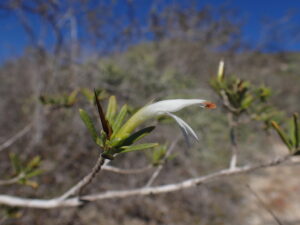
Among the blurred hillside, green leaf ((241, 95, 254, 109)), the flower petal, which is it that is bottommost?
the blurred hillside

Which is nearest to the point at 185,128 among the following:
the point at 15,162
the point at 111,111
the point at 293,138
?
the point at 111,111

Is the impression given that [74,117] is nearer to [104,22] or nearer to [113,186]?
[113,186]

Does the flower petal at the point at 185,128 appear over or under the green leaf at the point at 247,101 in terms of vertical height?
over

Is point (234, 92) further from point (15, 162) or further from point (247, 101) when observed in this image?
point (15, 162)

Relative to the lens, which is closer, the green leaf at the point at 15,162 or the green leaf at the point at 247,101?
the green leaf at the point at 247,101

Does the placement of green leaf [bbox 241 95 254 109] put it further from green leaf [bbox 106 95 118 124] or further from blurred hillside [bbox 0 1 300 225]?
blurred hillside [bbox 0 1 300 225]

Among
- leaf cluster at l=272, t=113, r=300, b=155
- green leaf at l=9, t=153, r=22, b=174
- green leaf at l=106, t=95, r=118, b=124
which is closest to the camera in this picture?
green leaf at l=106, t=95, r=118, b=124

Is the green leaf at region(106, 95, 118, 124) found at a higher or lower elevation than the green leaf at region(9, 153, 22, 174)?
higher

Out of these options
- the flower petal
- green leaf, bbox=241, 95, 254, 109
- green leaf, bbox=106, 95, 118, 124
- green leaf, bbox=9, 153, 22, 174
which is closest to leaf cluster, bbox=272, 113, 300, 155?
green leaf, bbox=241, 95, 254, 109

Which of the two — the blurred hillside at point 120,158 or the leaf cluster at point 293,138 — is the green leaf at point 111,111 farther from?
the blurred hillside at point 120,158

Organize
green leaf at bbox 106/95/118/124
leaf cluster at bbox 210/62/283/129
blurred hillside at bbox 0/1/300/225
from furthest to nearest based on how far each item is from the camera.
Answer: blurred hillside at bbox 0/1/300/225 < leaf cluster at bbox 210/62/283/129 < green leaf at bbox 106/95/118/124

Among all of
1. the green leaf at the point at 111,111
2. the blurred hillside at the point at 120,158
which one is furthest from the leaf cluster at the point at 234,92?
the blurred hillside at the point at 120,158

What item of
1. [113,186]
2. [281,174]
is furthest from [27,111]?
[281,174]
